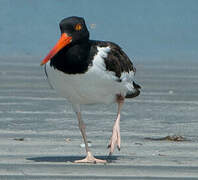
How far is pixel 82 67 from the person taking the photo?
34.3ft

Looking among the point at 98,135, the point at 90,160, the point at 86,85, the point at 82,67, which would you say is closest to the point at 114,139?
the point at 90,160

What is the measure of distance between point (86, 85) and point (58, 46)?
1.85 ft

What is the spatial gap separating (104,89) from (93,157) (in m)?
0.80

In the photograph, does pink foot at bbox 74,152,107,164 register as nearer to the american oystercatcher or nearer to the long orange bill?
the american oystercatcher

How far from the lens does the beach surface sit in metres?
10.0

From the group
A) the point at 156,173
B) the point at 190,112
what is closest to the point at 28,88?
the point at 190,112

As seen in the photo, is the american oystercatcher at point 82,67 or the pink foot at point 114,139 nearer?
the american oystercatcher at point 82,67

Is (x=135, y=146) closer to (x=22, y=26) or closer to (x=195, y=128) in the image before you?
(x=195, y=128)

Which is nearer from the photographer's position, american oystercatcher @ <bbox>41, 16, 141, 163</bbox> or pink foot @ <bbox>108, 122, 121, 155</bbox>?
american oystercatcher @ <bbox>41, 16, 141, 163</bbox>

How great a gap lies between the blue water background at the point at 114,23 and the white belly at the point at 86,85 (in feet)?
95.4

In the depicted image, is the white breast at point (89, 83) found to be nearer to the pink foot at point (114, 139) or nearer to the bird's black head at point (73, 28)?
the bird's black head at point (73, 28)

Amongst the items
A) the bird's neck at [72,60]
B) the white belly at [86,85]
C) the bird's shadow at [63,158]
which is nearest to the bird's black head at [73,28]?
the bird's neck at [72,60]

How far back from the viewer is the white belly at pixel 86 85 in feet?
34.5

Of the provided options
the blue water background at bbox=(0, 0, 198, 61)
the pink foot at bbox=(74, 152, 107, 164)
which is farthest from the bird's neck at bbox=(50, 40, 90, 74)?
the blue water background at bbox=(0, 0, 198, 61)
